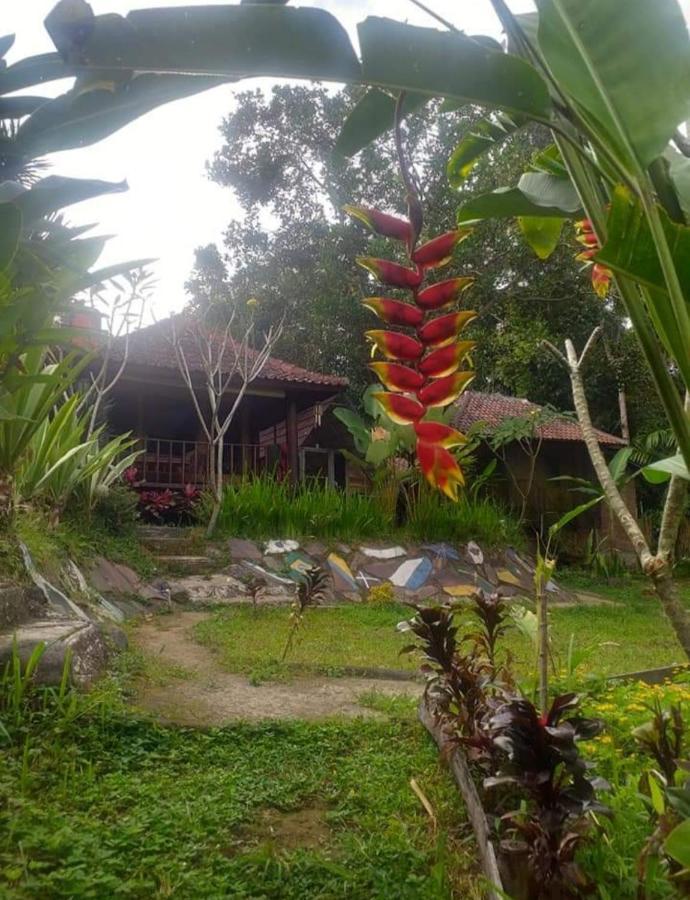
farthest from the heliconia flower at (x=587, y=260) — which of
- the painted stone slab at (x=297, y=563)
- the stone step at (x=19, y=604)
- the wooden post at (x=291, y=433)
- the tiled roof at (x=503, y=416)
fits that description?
the tiled roof at (x=503, y=416)

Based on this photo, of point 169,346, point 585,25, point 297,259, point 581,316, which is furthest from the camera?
point 297,259

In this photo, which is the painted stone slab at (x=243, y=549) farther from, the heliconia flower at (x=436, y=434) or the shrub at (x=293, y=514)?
the heliconia flower at (x=436, y=434)

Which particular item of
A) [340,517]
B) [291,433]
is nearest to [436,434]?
[340,517]

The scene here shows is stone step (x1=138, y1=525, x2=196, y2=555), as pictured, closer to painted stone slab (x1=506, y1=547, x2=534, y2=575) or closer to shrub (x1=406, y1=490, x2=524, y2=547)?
shrub (x1=406, y1=490, x2=524, y2=547)

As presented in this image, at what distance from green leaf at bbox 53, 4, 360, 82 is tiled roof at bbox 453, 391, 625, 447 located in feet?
36.7

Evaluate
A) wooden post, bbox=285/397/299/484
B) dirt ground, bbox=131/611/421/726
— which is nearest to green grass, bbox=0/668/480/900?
dirt ground, bbox=131/611/421/726

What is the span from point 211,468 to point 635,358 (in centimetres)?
903

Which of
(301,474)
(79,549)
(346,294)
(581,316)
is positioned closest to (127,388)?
(301,474)

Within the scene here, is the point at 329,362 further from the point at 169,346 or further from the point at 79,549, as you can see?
the point at 79,549

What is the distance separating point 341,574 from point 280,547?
2.42 ft

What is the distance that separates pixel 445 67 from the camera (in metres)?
0.89

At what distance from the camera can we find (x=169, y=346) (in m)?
11.4

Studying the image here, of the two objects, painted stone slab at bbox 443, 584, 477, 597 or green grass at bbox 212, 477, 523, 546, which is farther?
green grass at bbox 212, 477, 523, 546

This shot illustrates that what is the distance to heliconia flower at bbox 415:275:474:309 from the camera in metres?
0.87
